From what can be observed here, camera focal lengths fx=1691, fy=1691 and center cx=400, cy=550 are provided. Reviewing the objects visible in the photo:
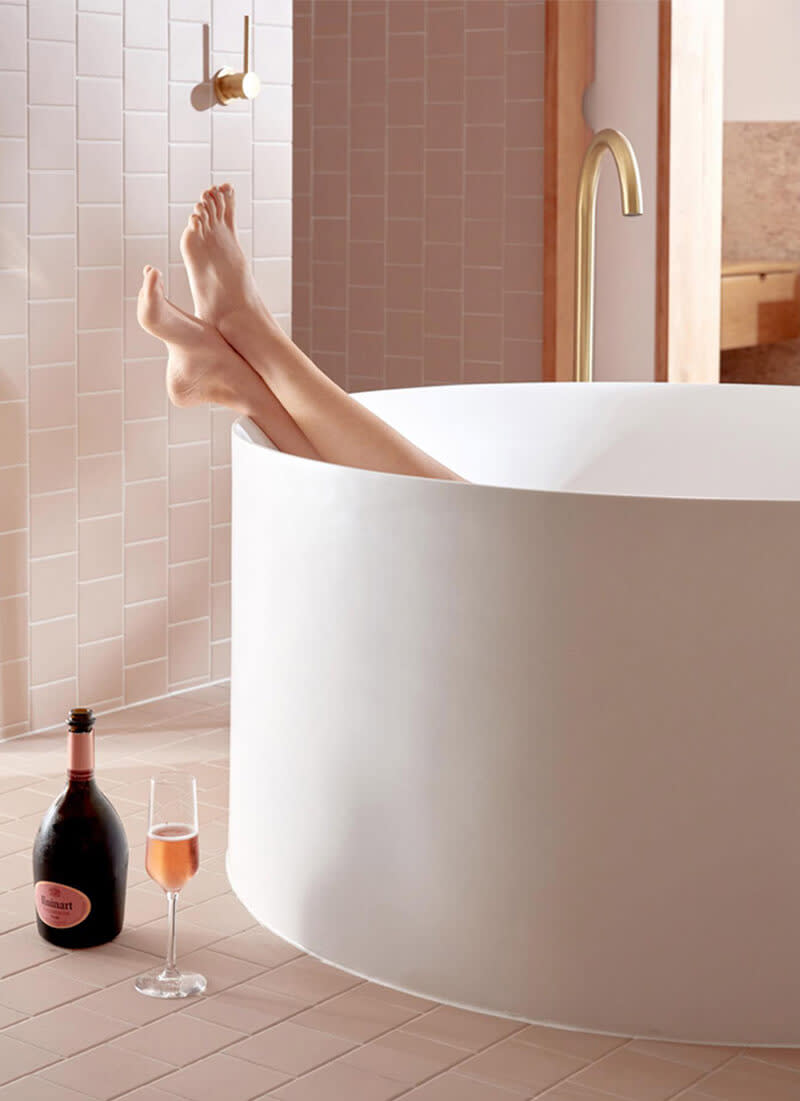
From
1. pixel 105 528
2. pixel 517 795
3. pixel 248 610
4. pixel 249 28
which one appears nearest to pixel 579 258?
pixel 249 28

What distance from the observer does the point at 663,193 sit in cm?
405

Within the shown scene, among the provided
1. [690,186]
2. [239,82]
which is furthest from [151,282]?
[690,186]

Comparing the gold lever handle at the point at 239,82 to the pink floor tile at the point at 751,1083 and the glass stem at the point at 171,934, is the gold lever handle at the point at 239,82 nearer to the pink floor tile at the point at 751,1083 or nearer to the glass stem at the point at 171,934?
the glass stem at the point at 171,934

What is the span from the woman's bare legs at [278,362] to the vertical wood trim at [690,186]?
78.3 inches

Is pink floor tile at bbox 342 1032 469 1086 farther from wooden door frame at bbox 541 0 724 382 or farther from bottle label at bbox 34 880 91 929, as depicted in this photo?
wooden door frame at bbox 541 0 724 382

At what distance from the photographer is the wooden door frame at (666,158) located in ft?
13.2

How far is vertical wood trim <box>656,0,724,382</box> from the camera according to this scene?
4.02m

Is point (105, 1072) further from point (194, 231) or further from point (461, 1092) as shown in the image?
point (194, 231)

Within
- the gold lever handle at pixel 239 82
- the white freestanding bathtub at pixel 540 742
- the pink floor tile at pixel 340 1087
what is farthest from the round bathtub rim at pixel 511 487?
the gold lever handle at pixel 239 82

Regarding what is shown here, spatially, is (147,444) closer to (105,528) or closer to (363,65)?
(105,528)

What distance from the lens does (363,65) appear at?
168 inches

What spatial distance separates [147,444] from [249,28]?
2.65 ft

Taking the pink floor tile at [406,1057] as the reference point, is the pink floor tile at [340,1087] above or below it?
below

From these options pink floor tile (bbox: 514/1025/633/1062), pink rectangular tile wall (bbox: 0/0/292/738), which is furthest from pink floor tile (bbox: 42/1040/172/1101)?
pink rectangular tile wall (bbox: 0/0/292/738)
